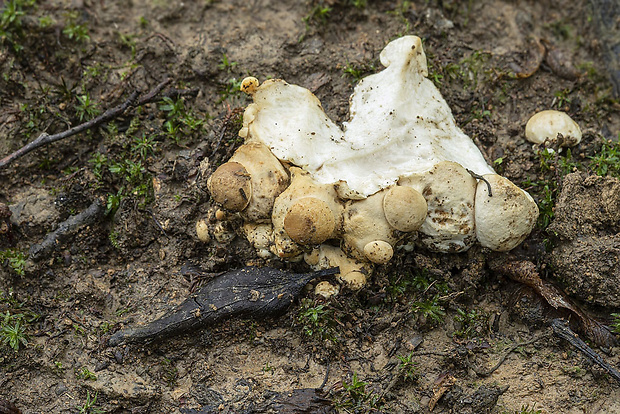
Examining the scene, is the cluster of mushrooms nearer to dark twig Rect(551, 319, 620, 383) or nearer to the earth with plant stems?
the earth with plant stems

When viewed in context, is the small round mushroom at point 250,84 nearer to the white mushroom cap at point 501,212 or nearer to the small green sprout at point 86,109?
the small green sprout at point 86,109

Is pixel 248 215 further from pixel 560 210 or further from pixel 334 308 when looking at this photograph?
pixel 560 210

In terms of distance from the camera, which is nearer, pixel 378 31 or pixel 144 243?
pixel 144 243

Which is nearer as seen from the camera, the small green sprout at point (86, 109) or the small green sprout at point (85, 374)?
the small green sprout at point (85, 374)

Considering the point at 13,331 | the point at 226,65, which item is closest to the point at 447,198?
the point at 226,65

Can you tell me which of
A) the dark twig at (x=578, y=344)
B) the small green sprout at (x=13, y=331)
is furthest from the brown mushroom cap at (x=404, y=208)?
the small green sprout at (x=13, y=331)

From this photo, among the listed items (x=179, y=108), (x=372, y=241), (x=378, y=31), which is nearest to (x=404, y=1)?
(x=378, y=31)

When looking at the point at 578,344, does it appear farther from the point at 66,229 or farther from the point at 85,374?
the point at 66,229
